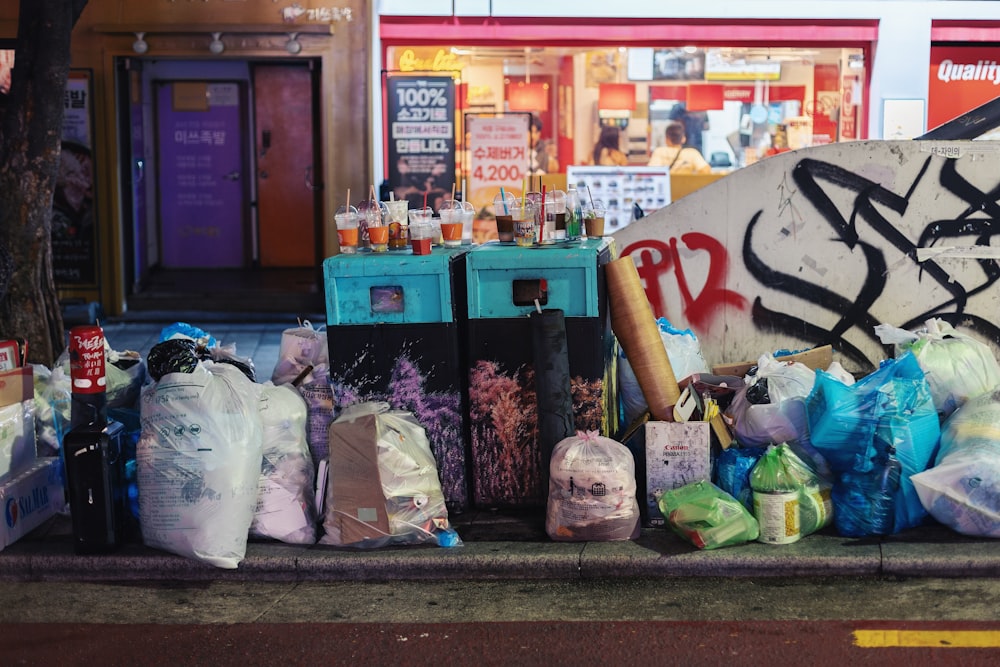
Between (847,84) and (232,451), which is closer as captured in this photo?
(232,451)

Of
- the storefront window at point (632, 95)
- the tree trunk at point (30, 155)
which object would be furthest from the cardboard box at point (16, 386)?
the storefront window at point (632, 95)

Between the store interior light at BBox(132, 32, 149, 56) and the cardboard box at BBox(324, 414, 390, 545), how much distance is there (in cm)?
776

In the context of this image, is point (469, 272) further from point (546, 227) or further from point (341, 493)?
point (341, 493)

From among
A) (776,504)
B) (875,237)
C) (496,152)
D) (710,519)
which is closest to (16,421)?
(710,519)

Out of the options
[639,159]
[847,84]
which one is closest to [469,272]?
[639,159]

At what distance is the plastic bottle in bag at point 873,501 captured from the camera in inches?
226

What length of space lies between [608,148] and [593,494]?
7.53 m

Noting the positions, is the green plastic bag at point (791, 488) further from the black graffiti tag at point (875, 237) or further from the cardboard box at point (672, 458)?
the black graffiti tag at point (875, 237)

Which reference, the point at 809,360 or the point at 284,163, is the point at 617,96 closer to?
the point at 284,163

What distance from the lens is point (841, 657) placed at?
4562 millimetres

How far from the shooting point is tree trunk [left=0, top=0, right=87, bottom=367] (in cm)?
809

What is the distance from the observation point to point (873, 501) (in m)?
5.73

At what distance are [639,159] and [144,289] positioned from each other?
5.49m

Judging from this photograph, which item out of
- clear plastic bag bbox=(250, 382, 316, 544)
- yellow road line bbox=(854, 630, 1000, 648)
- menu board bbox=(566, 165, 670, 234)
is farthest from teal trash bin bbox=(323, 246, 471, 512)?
menu board bbox=(566, 165, 670, 234)
